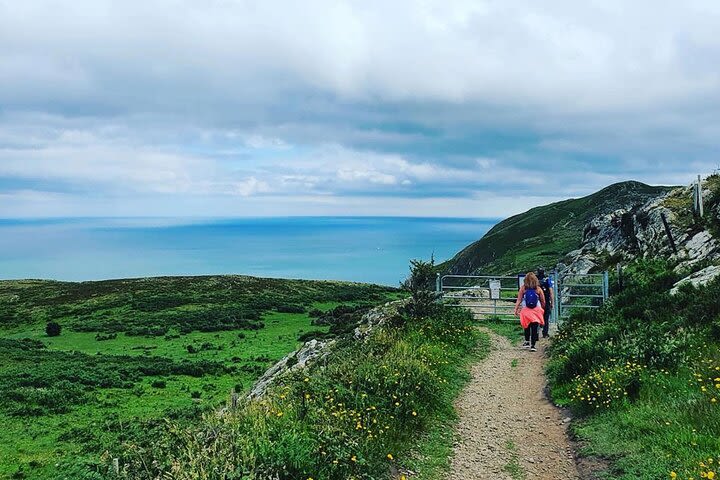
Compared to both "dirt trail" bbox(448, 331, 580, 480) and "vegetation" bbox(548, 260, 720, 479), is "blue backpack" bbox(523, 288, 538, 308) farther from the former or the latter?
"dirt trail" bbox(448, 331, 580, 480)

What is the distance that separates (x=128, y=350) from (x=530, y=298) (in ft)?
130

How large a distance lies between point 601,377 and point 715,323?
11.6ft

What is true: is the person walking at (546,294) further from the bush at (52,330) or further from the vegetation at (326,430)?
the bush at (52,330)

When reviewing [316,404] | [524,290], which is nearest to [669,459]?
[316,404]

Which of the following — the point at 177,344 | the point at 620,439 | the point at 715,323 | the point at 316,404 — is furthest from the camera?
the point at 177,344

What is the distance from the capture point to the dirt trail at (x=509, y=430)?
877cm

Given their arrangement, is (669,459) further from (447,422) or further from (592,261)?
(592,261)

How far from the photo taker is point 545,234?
143375 mm

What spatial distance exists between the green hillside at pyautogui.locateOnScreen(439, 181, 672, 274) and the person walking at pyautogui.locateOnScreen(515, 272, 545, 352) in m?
90.5

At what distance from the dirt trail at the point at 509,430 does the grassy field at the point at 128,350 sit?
6.37 m

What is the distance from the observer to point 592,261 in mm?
32531

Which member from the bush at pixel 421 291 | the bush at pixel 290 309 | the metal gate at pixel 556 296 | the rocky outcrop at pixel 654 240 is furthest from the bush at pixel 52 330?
the rocky outcrop at pixel 654 240

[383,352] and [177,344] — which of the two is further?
[177,344]

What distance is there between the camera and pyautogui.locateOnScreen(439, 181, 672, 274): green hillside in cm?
11775
